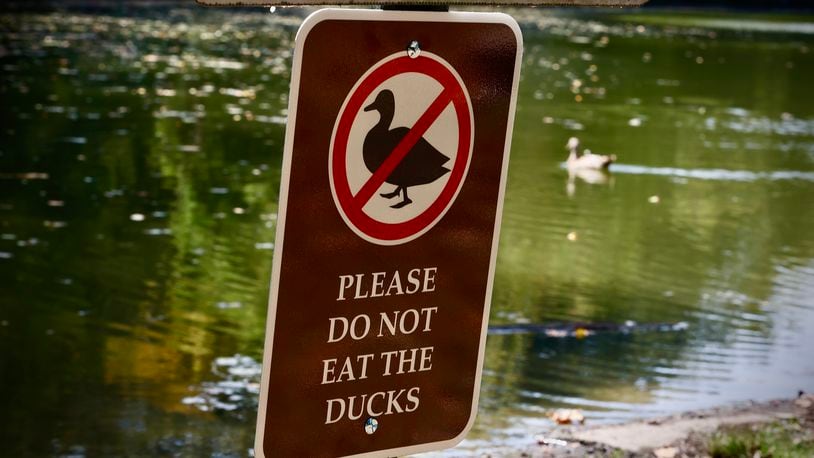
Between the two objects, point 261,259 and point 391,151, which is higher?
point 391,151

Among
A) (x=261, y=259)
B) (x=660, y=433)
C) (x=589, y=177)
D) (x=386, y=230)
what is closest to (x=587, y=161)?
(x=589, y=177)

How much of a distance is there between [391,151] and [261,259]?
8.33 m

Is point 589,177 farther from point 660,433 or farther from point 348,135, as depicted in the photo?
point 348,135

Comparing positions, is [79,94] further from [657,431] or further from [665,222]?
[657,431]

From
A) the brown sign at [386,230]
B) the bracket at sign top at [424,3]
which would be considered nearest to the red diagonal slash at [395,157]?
the brown sign at [386,230]

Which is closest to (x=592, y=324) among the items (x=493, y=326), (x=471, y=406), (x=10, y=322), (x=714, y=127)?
(x=493, y=326)

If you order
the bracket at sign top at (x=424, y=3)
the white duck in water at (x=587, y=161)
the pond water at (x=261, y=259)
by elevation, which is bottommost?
the pond water at (x=261, y=259)

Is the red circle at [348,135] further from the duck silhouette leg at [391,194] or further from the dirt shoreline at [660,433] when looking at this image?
the dirt shoreline at [660,433]

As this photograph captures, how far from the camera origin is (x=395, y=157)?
7.82ft

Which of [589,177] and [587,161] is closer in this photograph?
[589,177]

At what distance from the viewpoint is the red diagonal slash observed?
7.78ft

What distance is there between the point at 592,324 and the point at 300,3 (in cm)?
726

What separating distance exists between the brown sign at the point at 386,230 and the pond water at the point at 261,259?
4322 millimetres

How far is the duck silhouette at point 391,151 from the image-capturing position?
2.35m
